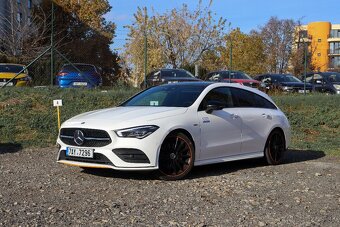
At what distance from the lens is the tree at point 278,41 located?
204ft

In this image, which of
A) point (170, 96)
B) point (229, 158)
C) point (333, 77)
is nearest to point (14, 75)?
point (170, 96)

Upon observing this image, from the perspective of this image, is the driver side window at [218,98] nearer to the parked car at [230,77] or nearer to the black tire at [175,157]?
the black tire at [175,157]

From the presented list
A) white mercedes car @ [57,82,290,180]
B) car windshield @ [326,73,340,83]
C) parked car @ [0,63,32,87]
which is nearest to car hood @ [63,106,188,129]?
white mercedes car @ [57,82,290,180]

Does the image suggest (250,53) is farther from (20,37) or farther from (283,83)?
→ (283,83)

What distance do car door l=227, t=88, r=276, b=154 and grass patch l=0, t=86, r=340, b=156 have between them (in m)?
2.78

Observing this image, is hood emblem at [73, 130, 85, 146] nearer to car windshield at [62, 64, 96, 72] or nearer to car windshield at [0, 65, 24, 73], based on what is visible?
car windshield at [62, 64, 96, 72]

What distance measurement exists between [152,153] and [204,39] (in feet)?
117

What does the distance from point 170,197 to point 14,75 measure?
15.1 m

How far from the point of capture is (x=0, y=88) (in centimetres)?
1561

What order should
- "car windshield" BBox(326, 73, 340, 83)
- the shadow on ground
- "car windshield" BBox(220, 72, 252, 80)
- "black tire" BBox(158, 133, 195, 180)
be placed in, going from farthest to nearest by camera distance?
"car windshield" BBox(326, 73, 340, 83) < "car windshield" BBox(220, 72, 252, 80) < the shadow on ground < "black tire" BBox(158, 133, 195, 180)

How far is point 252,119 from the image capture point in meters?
8.92

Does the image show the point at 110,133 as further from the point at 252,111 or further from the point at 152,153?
the point at 252,111

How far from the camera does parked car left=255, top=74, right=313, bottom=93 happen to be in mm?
21587

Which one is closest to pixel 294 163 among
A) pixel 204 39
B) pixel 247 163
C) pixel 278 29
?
pixel 247 163
